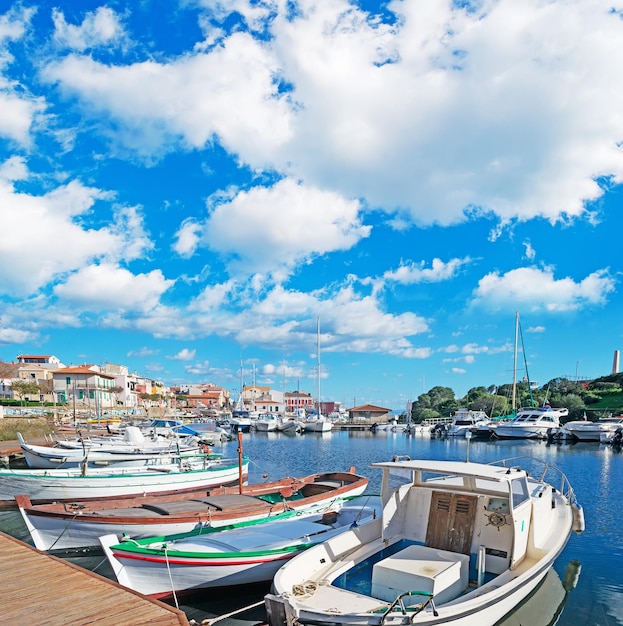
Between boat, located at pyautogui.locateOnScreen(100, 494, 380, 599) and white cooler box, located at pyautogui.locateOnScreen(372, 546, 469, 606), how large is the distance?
219 centimetres

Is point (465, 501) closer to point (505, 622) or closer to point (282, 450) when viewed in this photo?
point (505, 622)

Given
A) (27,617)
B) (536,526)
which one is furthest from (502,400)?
(27,617)

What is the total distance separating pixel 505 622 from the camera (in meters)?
10.2

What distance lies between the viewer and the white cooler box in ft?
27.4

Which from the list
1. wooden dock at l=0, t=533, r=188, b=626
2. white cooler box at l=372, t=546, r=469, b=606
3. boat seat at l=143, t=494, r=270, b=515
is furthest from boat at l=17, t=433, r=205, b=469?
white cooler box at l=372, t=546, r=469, b=606

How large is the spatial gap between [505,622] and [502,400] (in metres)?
97.1

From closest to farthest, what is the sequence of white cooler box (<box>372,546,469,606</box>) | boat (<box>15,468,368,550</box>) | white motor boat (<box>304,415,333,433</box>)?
white cooler box (<box>372,546,469,606</box>)
boat (<box>15,468,368,550</box>)
white motor boat (<box>304,415,333,433</box>)

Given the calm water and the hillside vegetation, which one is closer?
the calm water

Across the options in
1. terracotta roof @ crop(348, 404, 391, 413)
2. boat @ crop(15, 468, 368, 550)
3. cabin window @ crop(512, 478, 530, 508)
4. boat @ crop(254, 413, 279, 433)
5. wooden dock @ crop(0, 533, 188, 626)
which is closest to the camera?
wooden dock @ crop(0, 533, 188, 626)

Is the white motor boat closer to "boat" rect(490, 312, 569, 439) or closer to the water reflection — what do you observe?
"boat" rect(490, 312, 569, 439)

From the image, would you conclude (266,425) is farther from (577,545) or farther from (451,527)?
(451,527)

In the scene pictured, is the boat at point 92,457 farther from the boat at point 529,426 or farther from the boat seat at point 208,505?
the boat at point 529,426

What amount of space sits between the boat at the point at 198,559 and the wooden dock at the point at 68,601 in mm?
1639

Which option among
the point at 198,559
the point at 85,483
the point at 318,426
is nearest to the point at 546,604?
the point at 198,559
